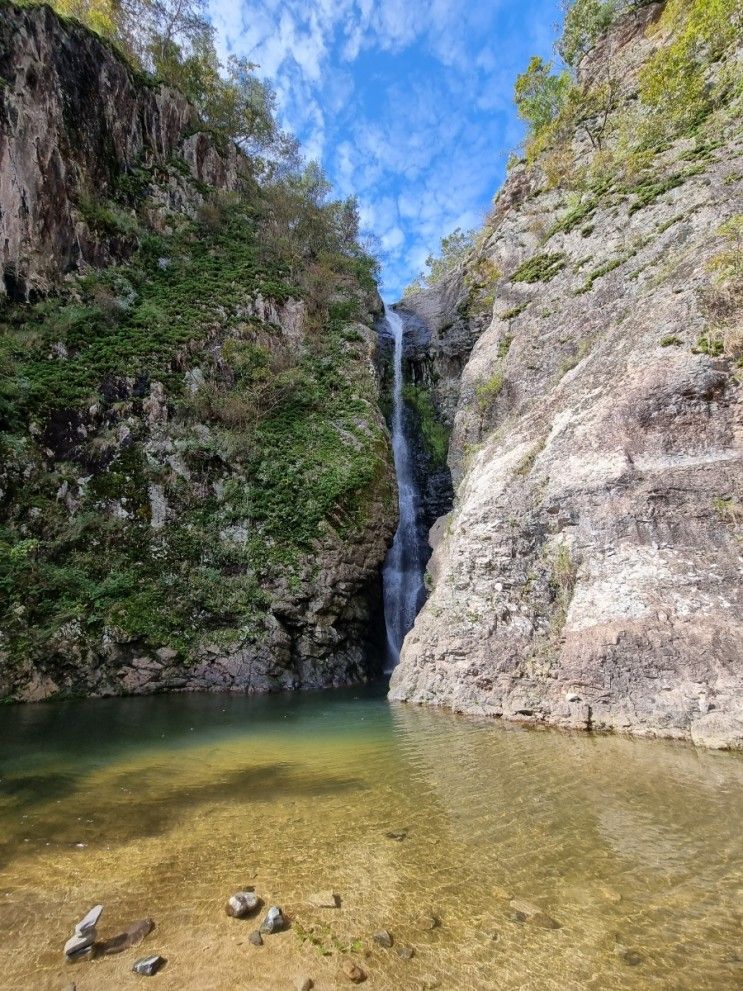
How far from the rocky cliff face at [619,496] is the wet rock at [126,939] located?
22.8 feet

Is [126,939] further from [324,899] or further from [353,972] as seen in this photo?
[353,972]

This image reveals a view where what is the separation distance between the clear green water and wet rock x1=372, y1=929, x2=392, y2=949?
0.17 ft

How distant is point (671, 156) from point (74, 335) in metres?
20.5

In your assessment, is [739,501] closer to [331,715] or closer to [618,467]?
[618,467]

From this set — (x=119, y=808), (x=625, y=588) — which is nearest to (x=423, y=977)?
(x=119, y=808)

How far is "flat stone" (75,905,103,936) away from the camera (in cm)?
293

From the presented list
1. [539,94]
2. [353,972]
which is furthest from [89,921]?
[539,94]

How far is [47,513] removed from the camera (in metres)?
15.4

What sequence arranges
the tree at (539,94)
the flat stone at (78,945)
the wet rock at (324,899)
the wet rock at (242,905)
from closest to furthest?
1. the flat stone at (78,945)
2. the wet rock at (242,905)
3. the wet rock at (324,899)
4. the tree at (539,94)

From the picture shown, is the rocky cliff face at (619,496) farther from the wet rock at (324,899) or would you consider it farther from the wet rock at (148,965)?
the wet rock at (148,965)

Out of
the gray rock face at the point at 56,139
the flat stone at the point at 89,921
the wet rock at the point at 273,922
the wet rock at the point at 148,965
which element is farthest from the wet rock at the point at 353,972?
the gray rock face at the point at 56,139

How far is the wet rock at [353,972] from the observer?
2641mm

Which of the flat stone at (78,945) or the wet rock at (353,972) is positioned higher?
the flat stone at (78,945)

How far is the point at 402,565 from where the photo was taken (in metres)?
21.2
